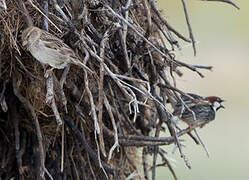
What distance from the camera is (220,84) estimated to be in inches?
211

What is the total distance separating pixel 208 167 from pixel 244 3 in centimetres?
237

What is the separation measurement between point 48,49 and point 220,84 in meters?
3.71

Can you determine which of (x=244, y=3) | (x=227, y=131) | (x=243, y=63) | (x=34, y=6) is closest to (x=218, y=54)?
(x=243, y=63)

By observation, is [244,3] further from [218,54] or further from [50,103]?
[50,103]

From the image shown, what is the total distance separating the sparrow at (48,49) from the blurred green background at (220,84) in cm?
235

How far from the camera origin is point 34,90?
6.26 feet

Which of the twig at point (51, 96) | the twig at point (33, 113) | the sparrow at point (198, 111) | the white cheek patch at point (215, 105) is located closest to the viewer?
the twig at point (51, 96)

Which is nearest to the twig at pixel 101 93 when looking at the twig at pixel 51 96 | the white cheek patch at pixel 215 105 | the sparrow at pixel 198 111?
the twig at pixel 51 96

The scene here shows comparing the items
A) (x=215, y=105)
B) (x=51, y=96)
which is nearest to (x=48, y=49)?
(x=51, y=96)

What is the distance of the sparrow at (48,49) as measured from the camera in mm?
1755

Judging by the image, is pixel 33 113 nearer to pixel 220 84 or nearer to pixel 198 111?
pixel 198 111

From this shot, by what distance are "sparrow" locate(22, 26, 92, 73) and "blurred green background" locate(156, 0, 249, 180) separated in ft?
7.69

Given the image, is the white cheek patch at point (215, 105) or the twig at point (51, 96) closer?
the twig at point (51, 96)

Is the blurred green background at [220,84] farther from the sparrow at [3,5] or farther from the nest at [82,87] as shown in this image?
the sparrow at [3,5]
